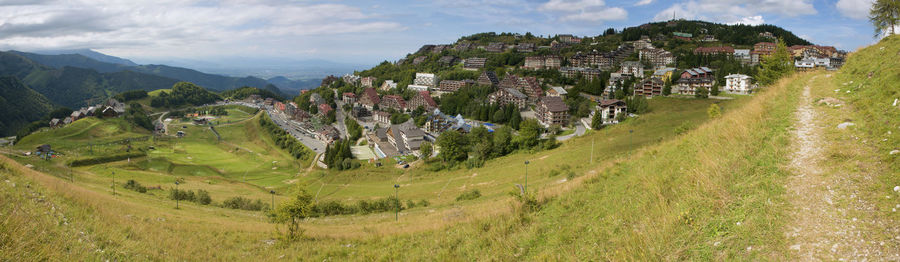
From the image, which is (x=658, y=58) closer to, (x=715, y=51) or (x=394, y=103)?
(x=715, y=51)

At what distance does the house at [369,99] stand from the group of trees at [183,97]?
94.9 m

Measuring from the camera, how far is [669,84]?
61844 millimetres

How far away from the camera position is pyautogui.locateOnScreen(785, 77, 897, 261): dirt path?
19.8 ft

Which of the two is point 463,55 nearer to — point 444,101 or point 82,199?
point 444,101

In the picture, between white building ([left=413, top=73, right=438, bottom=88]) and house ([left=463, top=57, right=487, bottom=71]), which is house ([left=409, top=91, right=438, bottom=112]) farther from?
house ([left=463, top=57, right=487, bottom=71])

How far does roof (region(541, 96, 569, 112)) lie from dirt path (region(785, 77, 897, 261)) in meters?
50.1

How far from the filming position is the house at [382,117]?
81562mm

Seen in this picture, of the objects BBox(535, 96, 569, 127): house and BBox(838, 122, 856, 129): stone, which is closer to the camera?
BBox(838, 122, 856, 129): stone

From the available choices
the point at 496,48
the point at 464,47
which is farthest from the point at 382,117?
the point at 464,47

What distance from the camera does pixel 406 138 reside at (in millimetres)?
63969

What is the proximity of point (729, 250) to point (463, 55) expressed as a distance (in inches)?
4864

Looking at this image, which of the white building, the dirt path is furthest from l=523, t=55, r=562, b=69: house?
the dirt path

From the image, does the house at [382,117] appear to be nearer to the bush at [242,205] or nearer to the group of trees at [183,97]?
the bush at [242,205]

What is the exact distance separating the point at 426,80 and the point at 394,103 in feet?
56.8
